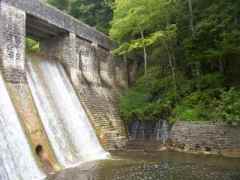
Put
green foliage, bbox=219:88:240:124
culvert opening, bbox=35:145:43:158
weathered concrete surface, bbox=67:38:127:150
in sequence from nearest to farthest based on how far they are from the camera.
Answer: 1. culvert opening, bbox=35:145:43:158
2. green foliage, bbox=219:88:240:124
3. weathered concrete surface, bbox=67:38:127:150

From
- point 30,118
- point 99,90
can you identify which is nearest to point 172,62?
point 99,90

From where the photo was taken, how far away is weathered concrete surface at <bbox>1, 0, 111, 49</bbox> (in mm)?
8670

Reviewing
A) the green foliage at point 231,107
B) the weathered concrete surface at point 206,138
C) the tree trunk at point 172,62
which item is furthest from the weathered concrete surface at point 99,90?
the green foliage at point 231,107

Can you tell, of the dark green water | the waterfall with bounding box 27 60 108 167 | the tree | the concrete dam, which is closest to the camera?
the dark green water

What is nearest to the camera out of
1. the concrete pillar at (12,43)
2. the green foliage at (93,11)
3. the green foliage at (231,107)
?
the concrete pillar at (12,43)

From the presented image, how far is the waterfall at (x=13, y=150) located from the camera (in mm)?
5578

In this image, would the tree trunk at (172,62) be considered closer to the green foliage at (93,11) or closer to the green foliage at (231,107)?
the green foliage at (231,107)

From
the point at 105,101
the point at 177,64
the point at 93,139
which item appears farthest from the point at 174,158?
the point at 177,64

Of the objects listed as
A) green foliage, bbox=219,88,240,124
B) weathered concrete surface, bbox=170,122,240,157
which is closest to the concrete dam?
weathered concrete surface, bbox=170,122,240,157

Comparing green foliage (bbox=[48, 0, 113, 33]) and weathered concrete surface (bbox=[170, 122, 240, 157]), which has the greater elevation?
green foliage (bbox=[48, 0, 113, 33])

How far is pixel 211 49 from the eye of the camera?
10828mm

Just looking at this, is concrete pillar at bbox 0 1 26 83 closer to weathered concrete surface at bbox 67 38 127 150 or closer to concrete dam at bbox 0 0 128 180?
concrete dam at bbox 0 0 128 180

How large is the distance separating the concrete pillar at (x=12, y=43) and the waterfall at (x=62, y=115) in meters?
0.66

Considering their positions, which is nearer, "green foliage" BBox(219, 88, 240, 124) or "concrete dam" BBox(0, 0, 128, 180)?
"concrete dam" BBox(0, 0, 128, 180)
